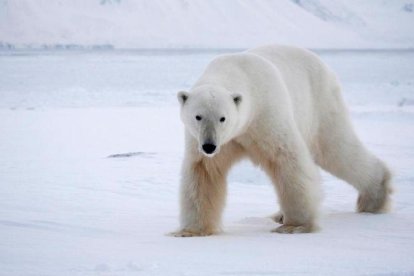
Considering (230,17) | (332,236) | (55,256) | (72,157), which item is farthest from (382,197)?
(230,17)

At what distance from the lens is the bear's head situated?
9.54 feet

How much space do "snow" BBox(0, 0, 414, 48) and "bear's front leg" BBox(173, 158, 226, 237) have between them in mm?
65031

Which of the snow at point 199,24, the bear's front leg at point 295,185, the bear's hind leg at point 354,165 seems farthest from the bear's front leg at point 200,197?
the snow at point 199,24

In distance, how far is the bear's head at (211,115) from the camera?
9.54ft

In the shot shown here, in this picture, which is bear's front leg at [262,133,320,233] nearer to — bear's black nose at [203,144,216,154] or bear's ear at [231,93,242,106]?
bear's ear at [231,93,242,106]

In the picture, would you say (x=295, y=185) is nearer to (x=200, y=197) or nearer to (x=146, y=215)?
(x=200, y=197)

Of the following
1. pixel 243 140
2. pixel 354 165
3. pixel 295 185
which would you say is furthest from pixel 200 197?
pixel 354 165

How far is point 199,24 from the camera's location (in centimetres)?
8362

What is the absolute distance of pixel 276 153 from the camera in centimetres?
325

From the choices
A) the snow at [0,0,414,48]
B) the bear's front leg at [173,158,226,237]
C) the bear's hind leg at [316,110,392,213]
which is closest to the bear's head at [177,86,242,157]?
the bear's front leg at [173,158,226,237]

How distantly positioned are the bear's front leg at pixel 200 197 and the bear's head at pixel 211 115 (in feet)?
0.88

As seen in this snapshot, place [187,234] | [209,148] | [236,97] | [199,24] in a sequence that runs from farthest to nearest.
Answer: [199,24], [187,234], [236,97], [209,148]

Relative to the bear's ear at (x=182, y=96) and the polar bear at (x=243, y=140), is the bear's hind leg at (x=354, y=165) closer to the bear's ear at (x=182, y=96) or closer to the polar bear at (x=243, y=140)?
the polar bear at (x=243, y=140)

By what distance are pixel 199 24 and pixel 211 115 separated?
268 feet
